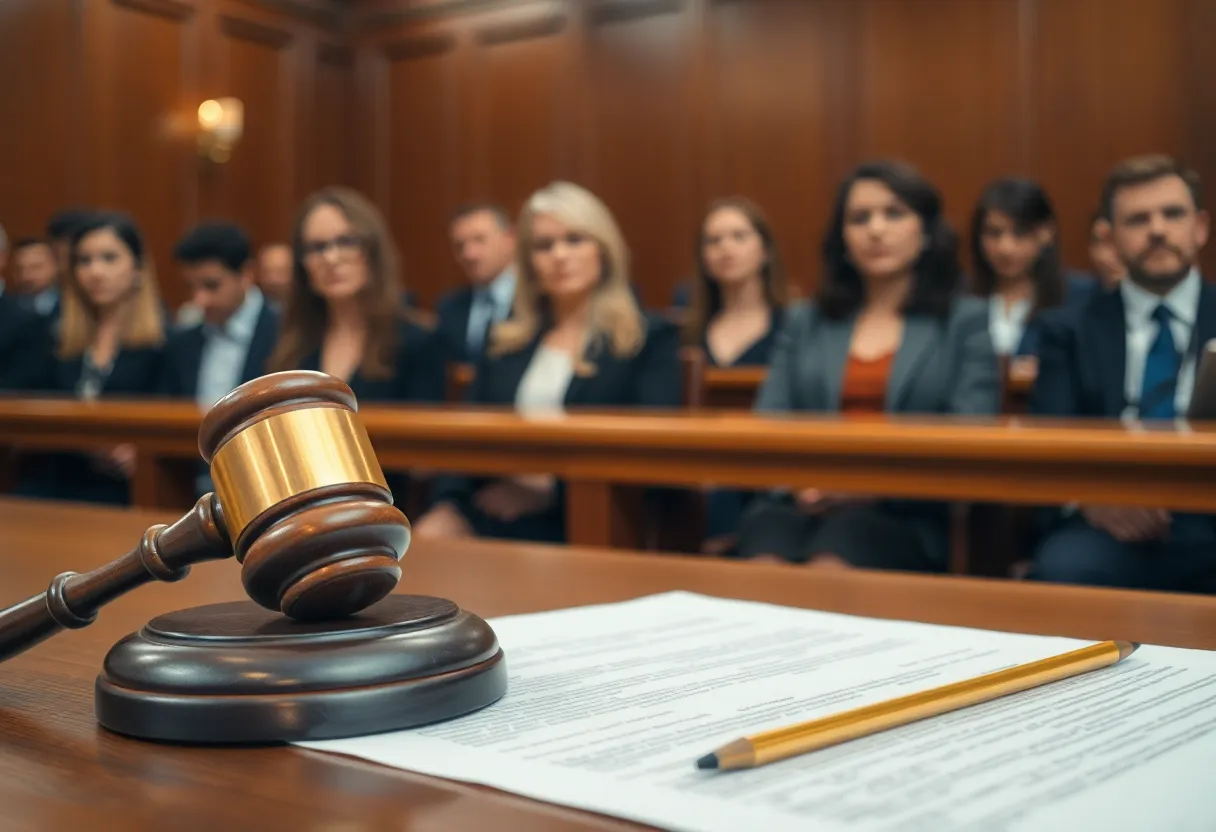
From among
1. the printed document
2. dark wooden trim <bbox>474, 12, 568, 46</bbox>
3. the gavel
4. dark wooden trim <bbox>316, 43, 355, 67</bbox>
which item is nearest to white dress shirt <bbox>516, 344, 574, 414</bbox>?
the printed document

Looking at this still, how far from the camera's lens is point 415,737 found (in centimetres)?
50

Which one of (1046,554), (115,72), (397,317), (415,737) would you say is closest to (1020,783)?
(415,737)

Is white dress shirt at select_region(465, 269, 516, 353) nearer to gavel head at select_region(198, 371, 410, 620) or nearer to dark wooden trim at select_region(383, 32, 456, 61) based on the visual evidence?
dark wooden trim at select_region(383, 32, 456, 61)

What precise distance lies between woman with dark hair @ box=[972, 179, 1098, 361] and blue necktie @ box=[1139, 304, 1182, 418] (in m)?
2.44

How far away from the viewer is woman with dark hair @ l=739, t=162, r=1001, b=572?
3027 millimetres

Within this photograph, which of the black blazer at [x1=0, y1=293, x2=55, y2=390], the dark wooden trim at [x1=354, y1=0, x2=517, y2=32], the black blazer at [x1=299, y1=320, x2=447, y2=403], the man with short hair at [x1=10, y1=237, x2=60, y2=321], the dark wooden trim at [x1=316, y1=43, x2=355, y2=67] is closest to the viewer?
the black blazer at [x1=299, y1=320, x2=447, y2=403]

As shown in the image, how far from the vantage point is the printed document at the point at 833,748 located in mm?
402

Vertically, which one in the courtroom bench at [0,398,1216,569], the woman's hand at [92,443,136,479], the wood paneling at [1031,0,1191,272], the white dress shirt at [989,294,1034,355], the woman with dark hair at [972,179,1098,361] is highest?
the wood paneling at [1031,0,1191,272]

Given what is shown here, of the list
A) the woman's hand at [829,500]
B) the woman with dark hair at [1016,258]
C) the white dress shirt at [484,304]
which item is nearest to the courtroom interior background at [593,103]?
the white dress shirt at [484,304]

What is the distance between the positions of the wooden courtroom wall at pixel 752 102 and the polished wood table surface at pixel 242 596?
6.01 m

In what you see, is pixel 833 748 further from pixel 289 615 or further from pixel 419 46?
pixel 419 46

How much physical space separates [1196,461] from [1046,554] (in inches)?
29.9

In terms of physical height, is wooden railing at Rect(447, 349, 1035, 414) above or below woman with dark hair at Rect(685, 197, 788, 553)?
below

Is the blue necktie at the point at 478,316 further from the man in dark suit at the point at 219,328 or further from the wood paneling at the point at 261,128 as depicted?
the wood paneling at the point at 261,128
